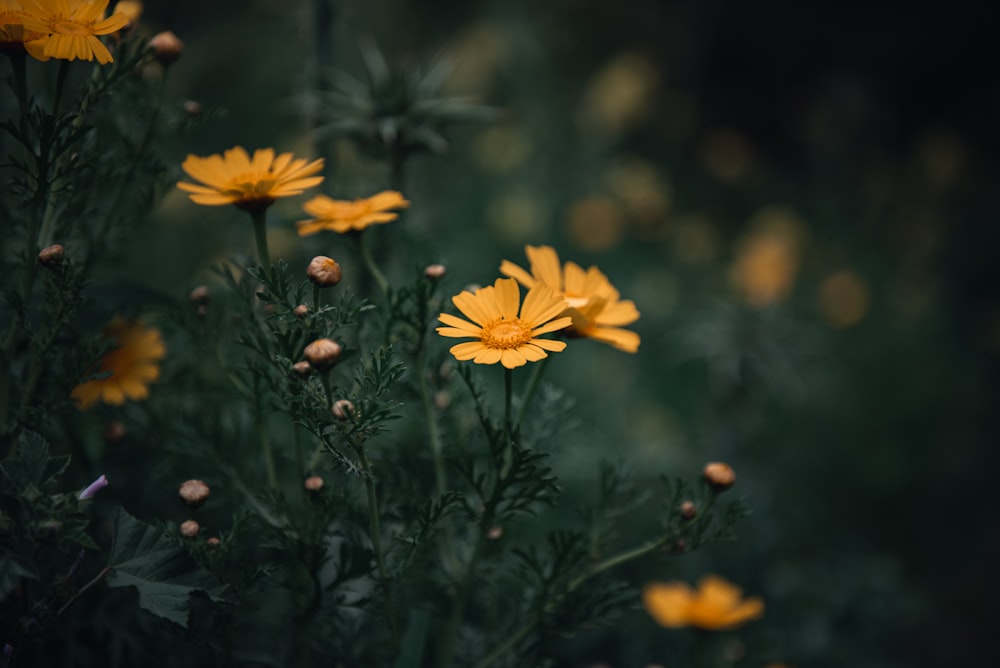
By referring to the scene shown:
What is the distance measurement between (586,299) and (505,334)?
184mm

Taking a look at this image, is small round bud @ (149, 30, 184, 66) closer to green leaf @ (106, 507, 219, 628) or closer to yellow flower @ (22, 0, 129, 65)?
yellow flower @ (22, 0, 129, 65)

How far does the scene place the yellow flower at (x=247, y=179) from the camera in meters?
1.00

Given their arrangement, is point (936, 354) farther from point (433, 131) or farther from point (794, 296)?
point (433, 131)

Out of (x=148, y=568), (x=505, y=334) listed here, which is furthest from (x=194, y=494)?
(x=505, y=334)

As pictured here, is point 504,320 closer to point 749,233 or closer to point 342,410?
point 342,410

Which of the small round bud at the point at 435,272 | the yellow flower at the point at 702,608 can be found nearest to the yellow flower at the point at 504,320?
the small round bud at the point at 435,272

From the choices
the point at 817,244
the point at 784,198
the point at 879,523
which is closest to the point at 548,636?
the point at 879,523

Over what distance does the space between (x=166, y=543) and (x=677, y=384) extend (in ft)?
10.5

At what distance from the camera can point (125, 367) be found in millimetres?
1260

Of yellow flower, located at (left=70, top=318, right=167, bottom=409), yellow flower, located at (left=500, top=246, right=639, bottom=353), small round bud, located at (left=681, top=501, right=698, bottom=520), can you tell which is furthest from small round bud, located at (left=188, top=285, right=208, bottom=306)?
small round bud, located at (left=681, top=501, right=698, bottom=520)

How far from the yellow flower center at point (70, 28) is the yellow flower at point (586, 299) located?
2.13 feet

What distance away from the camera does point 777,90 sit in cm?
551

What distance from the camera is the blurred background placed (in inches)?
86.5

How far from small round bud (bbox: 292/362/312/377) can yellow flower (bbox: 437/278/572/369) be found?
177mm
